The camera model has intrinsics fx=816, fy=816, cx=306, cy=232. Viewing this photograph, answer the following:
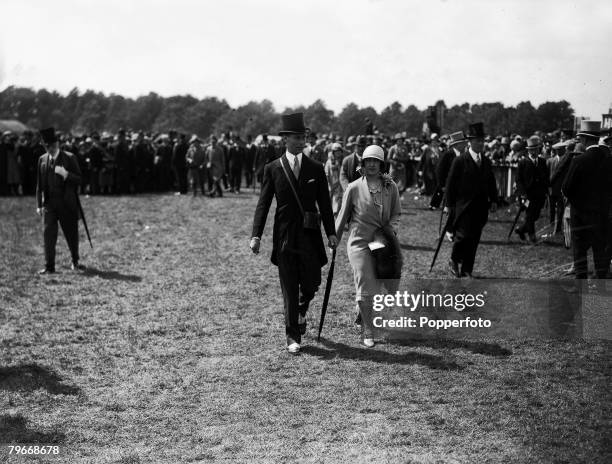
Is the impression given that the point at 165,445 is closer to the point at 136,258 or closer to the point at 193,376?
the point at 193,376

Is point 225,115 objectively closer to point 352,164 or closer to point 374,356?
point 352,164

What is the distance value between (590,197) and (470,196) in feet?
5.79

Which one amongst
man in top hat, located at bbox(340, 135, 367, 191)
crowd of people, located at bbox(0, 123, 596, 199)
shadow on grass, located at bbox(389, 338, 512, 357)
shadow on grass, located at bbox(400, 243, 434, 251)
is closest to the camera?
shadow on grass, located at bbox(389, 338, 512, 357)

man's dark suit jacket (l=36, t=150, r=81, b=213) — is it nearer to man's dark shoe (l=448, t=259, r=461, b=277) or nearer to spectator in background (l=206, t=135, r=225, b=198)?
man's dark shoe (l=448, t=259, r=461, b=277)

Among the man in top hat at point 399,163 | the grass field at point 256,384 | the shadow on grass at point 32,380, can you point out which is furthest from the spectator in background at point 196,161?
the shadow on grass at point 32,380

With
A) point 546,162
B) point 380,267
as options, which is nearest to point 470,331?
point 380,267

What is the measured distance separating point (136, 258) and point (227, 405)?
8193 mm

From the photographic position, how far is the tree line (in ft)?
91.4

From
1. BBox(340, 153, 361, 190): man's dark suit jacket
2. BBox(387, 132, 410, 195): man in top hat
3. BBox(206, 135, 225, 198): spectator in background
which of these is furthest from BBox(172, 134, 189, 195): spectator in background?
BBox(340, 153, 361, 190): man's dark suit jacket

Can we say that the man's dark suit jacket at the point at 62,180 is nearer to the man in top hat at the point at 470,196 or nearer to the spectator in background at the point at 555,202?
the man in top hat at the point at 470,196

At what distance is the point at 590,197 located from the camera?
9.50m

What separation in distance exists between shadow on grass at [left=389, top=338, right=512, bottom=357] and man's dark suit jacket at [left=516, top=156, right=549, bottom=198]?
7767 mm

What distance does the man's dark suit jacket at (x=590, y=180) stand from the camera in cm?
941

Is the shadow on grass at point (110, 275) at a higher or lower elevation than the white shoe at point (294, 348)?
higher
